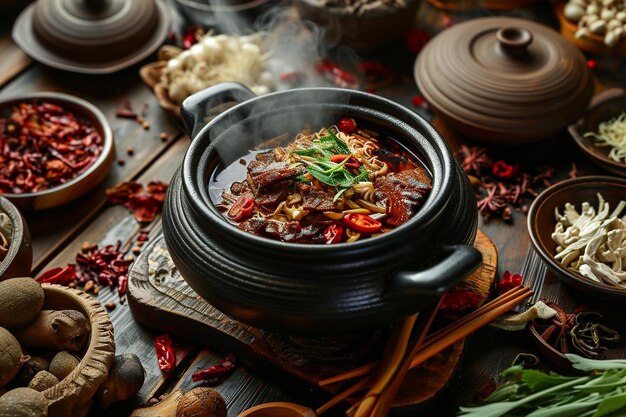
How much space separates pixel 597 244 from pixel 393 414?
1131 mm

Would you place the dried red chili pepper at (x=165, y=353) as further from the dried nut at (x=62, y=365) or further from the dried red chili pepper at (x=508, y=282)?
the dried red chili pepper at (x=508, y=282)

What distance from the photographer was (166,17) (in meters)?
4.38

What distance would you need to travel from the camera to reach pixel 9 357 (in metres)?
2.25

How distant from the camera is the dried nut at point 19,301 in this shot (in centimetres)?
236

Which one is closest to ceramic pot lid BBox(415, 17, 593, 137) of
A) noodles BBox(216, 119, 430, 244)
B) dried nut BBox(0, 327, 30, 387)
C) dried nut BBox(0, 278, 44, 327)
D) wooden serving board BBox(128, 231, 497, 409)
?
wooden serving board BBox(128, 231, 497, 409)

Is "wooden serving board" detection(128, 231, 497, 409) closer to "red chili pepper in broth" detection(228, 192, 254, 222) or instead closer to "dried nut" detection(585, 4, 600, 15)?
"red chili pepper in broth" detection(228, 192, 254, 222)

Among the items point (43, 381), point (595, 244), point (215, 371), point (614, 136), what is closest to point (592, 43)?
point (614, 136)

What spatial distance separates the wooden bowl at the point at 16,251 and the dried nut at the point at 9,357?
1.09 ft

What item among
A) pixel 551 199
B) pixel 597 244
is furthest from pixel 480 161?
pixel 597 244

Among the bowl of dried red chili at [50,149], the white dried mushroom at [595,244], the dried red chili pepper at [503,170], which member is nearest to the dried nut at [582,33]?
the dried red chili pepper at [503,170]

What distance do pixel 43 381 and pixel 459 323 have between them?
4.76ft

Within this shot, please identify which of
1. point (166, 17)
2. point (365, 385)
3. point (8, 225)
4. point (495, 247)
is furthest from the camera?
point (166, 17)

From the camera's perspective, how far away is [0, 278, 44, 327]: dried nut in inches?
92.9

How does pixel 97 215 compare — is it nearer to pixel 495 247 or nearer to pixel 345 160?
pixel 345 160
